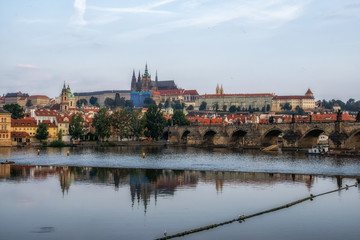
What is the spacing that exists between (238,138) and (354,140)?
2885cm

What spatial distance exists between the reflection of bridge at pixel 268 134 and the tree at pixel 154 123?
15.7 feet

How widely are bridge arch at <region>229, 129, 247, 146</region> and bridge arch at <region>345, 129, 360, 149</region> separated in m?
26.5

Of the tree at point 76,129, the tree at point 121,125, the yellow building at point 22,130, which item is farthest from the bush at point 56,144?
the tree at point 121,125

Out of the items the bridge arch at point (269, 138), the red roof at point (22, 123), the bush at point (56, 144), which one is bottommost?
the bush at point (56, 144)

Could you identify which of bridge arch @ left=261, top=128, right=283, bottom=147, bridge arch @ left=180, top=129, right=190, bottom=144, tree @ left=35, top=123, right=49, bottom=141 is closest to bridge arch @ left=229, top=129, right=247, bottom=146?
bridge arch @ left=261, top=128, right=283, bottom=147

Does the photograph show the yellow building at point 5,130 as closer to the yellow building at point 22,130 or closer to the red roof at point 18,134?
the yellow building at point 22,130

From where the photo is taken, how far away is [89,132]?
356 feet

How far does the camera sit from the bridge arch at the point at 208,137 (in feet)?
343

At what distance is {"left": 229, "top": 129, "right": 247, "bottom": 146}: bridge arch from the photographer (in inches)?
3788

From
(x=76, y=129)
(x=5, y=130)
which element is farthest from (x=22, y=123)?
(x=76, y=129)

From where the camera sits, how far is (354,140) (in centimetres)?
7144

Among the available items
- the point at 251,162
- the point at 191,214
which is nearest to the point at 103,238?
the point at 191,214

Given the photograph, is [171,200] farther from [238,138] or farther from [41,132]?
[41,132]

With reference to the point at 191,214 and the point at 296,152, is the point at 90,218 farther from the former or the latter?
the point at 296,152
